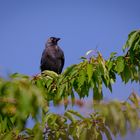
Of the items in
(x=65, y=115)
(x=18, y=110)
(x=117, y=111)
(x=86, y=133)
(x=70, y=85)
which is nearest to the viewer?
(x=18, y=110)

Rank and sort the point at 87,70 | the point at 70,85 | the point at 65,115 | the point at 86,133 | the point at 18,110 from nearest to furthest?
the point at 18,110 < the point at 86,133 < the point at 65,115 < the point at 87,70 < the point at 70,85

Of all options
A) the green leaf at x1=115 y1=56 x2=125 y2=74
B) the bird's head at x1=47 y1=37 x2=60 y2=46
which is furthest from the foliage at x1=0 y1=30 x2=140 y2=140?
the bird's head at x1=47 y1=37 x2=60 y2=46

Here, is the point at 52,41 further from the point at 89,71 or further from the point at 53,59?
the point at 89,71

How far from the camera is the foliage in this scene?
1845mm

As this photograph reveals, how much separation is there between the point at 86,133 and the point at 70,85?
163 cm

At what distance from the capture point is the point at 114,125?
2.23 meters

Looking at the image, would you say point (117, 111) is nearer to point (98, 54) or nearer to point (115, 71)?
point (98, 54)

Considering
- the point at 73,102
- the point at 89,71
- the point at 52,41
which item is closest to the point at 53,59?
the point at 52,41

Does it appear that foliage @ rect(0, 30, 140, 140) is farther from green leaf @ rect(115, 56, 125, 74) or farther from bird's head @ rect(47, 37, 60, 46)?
bird's head @ rect(47, 37, 60, 46)

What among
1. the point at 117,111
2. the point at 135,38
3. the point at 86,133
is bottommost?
the point at 86,133

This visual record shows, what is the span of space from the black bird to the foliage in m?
4.46

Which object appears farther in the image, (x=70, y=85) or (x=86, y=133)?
(x=70, y=85)

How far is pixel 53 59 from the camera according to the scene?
9.43 metres

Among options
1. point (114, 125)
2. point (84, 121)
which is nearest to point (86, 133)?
point (84, 121)
